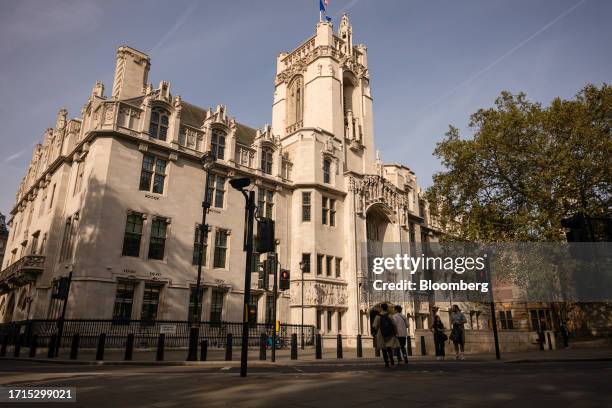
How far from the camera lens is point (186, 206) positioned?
26750 mm

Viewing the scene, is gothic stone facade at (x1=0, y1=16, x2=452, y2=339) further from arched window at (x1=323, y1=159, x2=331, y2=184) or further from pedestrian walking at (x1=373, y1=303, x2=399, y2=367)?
pedestrian walking at (x1=373, y1=303, x2=399, y2=367)

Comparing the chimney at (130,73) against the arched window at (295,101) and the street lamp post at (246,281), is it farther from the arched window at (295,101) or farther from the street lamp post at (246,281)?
the street lamp post at (246,281)

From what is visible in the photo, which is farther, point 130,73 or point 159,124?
point 130,73

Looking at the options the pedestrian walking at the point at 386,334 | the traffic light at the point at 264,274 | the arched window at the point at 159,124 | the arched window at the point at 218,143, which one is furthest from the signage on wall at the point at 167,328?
the pedestrian walking at the point at 386,334

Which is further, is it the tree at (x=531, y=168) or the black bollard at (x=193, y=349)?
the tree at (x=531, y=168)

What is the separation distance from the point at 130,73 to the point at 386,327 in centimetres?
2631

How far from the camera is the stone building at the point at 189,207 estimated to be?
23562 mm

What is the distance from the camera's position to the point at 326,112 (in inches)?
1495

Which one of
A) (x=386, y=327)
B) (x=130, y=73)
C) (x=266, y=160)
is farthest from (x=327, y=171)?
(x=386, y=327)

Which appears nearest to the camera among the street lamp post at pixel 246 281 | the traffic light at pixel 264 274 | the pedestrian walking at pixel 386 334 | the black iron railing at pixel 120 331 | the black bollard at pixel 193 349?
the street lamp post at pixel 246 281

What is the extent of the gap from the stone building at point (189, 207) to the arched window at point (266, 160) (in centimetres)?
16

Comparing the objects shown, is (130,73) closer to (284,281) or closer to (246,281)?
(284,281)

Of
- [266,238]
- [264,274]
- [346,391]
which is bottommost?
[346,391]

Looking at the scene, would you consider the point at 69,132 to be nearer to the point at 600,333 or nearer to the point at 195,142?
the point at 195,142
